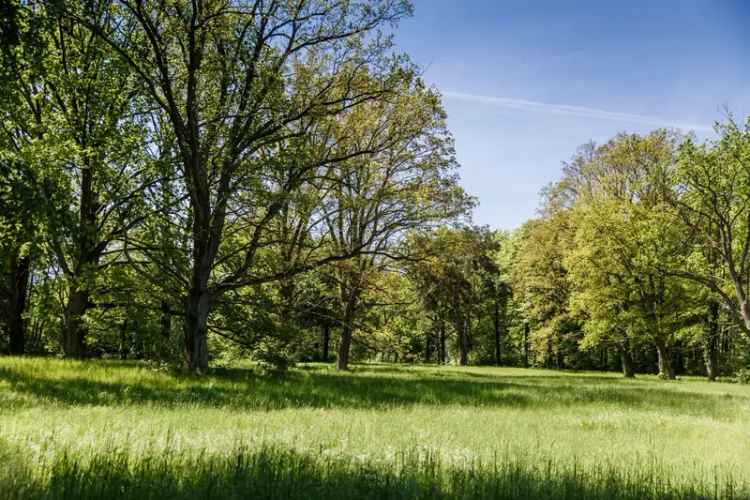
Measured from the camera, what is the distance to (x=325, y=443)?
6262 millimetres

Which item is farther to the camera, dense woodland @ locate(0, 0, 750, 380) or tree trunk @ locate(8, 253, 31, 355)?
tree trunk @ locate(8, 253, 31, 355)

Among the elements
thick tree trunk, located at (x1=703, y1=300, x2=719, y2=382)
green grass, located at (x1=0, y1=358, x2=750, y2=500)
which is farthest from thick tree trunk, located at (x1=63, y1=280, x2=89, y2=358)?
thick tree trunk, located at (x1=703, y1=300, x2=719, y2=382)

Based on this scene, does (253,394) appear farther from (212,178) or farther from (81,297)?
(81,297)

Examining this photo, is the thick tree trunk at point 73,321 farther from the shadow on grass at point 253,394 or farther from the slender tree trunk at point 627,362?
the slender tree trunk at point 627,362

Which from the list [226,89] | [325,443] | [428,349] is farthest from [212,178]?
[428,349]

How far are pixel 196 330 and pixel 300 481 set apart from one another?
13.3 metres

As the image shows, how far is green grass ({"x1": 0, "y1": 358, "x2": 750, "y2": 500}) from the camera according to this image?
163 inches

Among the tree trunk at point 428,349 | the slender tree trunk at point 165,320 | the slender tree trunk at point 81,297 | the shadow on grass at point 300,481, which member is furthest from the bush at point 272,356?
the tree trunk at point 428,349

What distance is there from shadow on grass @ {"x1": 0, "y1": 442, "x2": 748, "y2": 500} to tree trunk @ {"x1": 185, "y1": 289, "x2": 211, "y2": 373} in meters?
11.9

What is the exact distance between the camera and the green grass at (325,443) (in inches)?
163

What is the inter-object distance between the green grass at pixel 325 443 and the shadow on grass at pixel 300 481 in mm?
18

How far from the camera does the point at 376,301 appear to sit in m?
30.1

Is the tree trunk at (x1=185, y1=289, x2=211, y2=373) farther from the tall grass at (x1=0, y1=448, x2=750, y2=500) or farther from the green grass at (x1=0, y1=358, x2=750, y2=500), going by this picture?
the tall grass at (x1=0, y1=448, x2=750, y2=500)

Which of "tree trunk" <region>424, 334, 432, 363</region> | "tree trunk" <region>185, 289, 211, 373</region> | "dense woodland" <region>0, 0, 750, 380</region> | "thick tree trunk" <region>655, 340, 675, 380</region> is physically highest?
"dense woodland" <region>0, 0, 750, 380</region>
